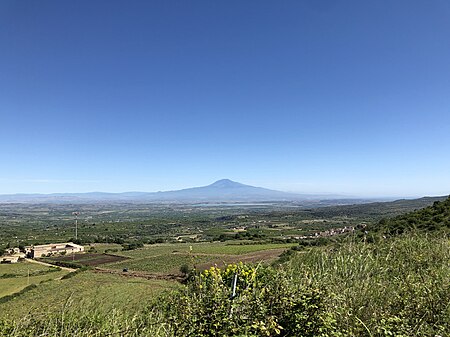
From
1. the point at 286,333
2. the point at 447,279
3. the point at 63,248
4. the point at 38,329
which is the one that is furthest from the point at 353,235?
the point at 63,248

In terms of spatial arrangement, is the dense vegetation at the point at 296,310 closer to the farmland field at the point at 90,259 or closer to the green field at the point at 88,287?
the green field at the point at 88,287

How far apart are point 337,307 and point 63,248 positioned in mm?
72248

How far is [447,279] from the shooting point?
144 inches

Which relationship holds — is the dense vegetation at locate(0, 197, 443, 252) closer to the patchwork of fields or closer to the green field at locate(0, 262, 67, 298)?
the patchwork of fields

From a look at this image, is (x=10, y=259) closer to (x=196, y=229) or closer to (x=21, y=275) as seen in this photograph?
(x=21, y=275)

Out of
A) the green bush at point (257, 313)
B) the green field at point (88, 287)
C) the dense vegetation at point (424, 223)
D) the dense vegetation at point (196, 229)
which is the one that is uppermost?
the green bush at point (257, 313)

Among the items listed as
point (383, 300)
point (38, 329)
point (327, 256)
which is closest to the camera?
point (38, 329)

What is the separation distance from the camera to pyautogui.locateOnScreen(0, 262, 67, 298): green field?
119ft

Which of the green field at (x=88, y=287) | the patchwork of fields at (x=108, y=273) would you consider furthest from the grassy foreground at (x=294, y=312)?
the patchwork of fields at (x=108, y=273)

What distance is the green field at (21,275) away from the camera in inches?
1428

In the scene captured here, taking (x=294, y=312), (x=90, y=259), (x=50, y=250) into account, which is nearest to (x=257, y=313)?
(x=294, y=312)

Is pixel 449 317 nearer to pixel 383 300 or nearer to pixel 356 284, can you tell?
pixel 383 300

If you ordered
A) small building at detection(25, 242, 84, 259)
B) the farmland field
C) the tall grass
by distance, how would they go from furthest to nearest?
small building at detection(25, 242, 84, 259)
the farmland field
the tall grass

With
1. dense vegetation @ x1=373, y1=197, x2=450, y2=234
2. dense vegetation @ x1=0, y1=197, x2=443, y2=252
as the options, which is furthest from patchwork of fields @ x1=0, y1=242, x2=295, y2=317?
dense vegetation @ x1=0, y1=197, x2=443, y2=252
